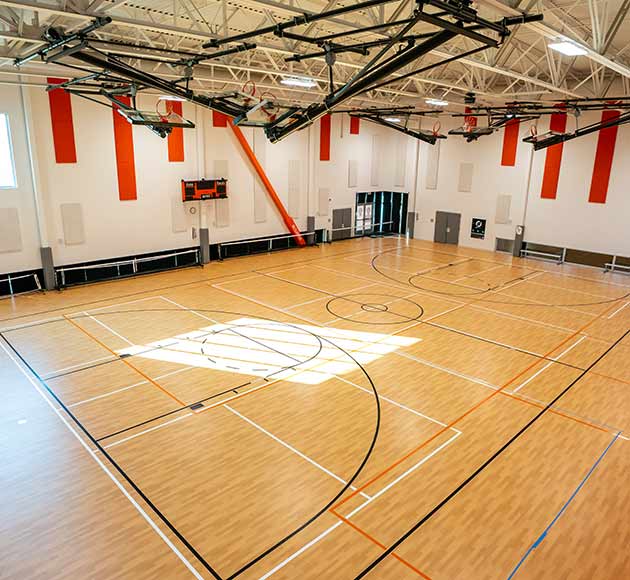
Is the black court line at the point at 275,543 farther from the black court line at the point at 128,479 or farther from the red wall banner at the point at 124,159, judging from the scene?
the red wall banner at the point at 124,159

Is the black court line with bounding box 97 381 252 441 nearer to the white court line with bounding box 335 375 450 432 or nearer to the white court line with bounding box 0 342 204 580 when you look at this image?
the white court line with bounding box 0 342 204 580

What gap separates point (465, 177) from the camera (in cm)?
2634

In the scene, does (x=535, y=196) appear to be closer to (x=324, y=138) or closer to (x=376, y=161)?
(x=376, y=161)

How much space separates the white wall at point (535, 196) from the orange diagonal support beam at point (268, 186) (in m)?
7.52

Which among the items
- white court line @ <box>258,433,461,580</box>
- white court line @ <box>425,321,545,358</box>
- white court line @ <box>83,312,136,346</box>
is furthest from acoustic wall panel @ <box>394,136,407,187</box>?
white court line @ <box>258,433,461,580</box>

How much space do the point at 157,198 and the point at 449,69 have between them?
12458mm

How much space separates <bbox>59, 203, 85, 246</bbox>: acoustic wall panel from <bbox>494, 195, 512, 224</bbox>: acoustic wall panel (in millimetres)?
18956

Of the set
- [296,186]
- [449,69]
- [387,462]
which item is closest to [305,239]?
[296,186]

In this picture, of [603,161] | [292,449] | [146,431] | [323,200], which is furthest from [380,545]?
[323,200]

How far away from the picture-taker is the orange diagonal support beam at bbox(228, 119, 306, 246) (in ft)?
73.8

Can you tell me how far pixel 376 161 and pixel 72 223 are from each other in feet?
55.5

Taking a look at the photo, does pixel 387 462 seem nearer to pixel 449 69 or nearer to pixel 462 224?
pixel 449 69

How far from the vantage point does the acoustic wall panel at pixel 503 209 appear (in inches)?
979

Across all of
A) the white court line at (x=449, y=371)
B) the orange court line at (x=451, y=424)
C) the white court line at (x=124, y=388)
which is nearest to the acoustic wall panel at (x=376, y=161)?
the orange court line at (x=451, y=424)
